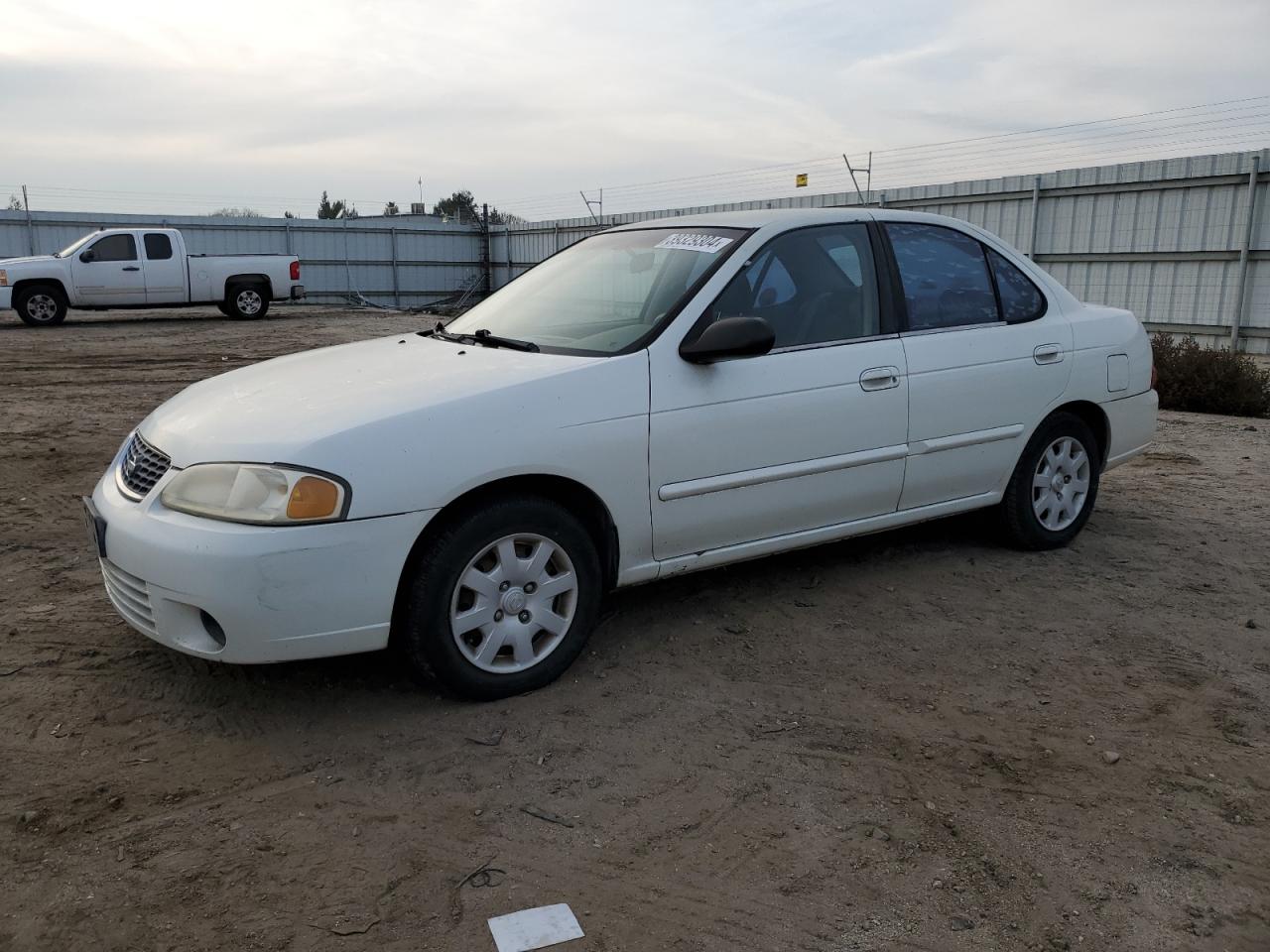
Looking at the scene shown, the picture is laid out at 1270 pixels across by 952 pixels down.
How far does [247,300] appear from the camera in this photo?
21.9 metres

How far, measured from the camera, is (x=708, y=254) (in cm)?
427

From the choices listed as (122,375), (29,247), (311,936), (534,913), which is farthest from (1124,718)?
(29,247)

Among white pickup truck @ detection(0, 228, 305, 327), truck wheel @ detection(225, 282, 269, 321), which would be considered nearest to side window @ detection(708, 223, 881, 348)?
white pickup truck @ detection(0, 228, 305, 327)

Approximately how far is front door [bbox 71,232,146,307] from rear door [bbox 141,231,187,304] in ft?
0.53

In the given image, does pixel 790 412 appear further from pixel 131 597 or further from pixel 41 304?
pixel 41 304

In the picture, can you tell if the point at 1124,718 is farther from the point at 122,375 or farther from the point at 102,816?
the point at 122,375

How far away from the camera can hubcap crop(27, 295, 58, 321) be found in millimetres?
19219

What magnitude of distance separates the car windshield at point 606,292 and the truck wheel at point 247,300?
18.4 m

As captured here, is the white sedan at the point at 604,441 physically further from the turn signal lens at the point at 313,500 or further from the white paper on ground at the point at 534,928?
the white paper on ground at the point at 534,928

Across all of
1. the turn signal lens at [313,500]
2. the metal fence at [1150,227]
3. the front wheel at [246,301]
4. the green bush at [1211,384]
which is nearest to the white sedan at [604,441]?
the turn signal lens at [313,500]

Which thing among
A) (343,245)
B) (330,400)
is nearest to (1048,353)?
(330,400)

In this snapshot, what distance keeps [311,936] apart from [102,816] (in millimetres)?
881

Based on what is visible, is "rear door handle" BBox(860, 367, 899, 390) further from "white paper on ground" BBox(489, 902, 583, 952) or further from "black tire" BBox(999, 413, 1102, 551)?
"white paper on ground" BBox(489, 902, 583, 952)

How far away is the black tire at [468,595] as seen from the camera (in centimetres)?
339
